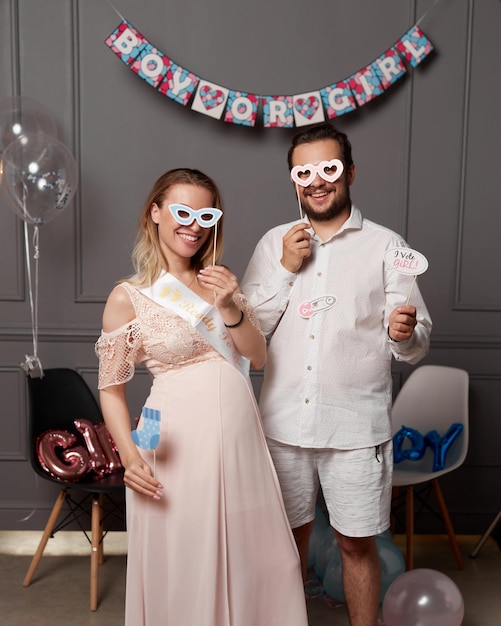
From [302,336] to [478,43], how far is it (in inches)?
69.3

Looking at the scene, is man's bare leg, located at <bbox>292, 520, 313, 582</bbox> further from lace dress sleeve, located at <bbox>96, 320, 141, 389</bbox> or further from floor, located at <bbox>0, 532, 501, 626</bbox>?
Answer: lace dress sleeve, located at <bbox>96, 320, 141, 389</bbox>

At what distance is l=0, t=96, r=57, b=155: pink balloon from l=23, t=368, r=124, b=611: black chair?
35.8 inches

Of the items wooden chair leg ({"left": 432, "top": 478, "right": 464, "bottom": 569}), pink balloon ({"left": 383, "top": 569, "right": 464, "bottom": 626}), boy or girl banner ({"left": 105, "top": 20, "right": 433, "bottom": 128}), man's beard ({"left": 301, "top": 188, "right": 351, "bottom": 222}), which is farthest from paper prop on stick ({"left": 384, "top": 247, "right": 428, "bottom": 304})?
wooden chair leg ({"left": 432, "top": 478, "right": 464, "bottom": 569})

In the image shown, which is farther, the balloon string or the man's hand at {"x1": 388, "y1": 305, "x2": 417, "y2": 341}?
the balloon string

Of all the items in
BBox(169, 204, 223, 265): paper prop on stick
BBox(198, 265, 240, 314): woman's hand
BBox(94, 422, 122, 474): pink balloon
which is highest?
BBox(169, 204, 223, 265): paper prop on stick

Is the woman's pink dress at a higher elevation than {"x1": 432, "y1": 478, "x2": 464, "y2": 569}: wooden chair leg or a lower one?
higher

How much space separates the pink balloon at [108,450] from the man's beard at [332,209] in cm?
127

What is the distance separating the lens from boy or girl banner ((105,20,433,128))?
2.92 meters

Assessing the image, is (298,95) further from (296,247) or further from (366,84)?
(296,247)

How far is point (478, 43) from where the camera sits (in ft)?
9.88

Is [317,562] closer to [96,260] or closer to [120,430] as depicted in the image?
[120,430]

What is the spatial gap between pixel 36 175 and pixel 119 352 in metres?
1.18

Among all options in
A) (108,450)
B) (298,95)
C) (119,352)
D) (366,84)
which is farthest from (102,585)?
(366,84)

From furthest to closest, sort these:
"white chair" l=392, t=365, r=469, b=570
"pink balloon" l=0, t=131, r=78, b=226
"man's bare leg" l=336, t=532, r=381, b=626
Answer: "white chair" l=392, t=365, r=469, b=570
"pink balloon" l=0, t=131, r=78, b=226
"man's bare leg" l=336, t=532, r=381, b=626
